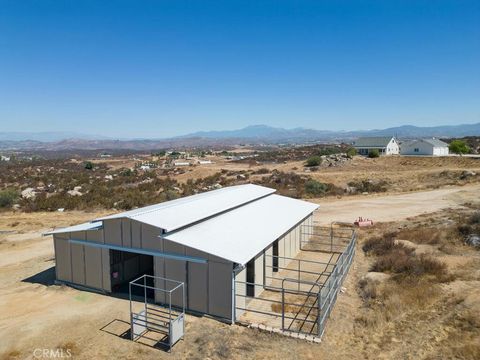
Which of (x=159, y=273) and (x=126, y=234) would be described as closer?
(x=159, y=273)

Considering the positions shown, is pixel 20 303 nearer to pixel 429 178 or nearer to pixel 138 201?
pixel 138 201

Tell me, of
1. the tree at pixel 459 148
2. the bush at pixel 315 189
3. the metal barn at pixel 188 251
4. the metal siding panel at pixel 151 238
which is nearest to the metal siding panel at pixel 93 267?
the metal barn at pixel 188 251

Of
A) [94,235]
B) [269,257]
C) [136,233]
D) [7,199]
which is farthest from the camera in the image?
[7,199]

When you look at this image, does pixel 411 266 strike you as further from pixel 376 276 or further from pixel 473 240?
pixel 473 240

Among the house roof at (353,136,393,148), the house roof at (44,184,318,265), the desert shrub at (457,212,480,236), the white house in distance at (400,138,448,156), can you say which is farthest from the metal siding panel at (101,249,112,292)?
the house roof at (353,136,393,148)

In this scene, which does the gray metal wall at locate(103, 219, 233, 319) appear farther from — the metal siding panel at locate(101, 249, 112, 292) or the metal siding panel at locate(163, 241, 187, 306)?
the metal siding panel at locate(101, 249, 112, 292)

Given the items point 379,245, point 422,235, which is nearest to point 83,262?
point 379,245
